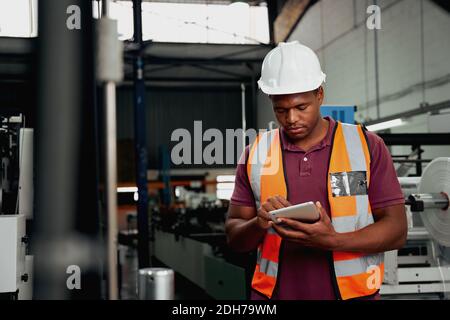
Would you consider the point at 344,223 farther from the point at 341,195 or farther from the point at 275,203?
the point at 275,203

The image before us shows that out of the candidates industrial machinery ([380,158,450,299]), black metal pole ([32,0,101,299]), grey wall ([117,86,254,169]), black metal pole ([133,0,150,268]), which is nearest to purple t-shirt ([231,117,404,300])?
industrial machinery ([380,158,450,299])

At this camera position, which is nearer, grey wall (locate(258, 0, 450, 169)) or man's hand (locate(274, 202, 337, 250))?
man's hand (locate(274, 202, 337, 250))

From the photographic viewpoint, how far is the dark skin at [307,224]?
43.9 inches

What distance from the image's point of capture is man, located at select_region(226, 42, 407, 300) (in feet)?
3.89

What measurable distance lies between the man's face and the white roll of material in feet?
2.84

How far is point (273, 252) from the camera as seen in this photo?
1.27 meters

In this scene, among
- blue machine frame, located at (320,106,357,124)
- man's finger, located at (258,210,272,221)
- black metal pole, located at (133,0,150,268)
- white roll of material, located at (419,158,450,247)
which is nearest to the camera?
man's finger, located at (258,210,272,221)

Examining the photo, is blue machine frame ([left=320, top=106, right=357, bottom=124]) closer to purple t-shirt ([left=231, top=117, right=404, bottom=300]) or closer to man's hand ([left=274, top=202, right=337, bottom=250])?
purple t-shirt ([left=231, top=117, right=404, bottom=300])

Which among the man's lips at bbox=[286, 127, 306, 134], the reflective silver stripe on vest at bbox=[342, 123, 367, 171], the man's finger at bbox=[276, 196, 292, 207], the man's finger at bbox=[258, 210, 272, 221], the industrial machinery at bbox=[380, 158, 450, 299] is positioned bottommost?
the industrial machinery at bbox=[380, 158, 450, 299]

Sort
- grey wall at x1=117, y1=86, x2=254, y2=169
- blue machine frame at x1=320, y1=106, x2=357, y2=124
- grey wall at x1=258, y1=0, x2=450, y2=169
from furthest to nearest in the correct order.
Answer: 1. grey wall at x1=117, y1=86, x2=254, y2=169
2. grey wall at x1=258, y1=0, x2=450, y2=169
3. blue machine frame at x1=320, y1=106, x2=357, y2=124

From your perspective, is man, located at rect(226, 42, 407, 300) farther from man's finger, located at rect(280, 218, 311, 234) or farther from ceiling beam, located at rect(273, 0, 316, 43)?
ceiling beam, located at rect(273, 0, 316, 43)

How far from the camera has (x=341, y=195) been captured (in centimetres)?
119

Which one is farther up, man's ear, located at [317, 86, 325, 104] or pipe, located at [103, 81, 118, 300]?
man's ear, located at [317, 86, 325, 104]

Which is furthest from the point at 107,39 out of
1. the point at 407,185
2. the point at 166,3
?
the point at 166,3
